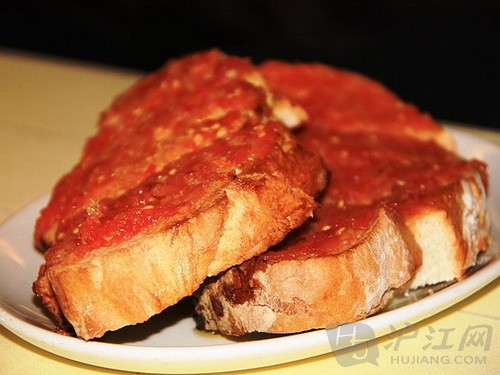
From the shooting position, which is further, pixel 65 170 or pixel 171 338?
pixel 65 170

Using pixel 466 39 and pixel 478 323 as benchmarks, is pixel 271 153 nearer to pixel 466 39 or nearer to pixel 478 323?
pixel 478 323

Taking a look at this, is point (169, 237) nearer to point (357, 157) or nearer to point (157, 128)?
point (157, 128)

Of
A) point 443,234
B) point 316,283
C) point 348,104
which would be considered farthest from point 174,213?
point 348,104

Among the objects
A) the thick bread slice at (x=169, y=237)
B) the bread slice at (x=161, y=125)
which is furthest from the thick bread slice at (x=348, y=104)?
the thick bread slice at (x=169, y=237)

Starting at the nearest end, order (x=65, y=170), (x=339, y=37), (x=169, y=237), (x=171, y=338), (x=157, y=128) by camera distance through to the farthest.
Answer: (x=169, y=237)
(x=171, y=338)
(x=157, y=128)
(x=65, y=170)
(x=339, y=37)

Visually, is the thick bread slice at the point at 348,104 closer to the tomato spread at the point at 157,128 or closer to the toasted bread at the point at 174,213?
the tomato spread at the point at 157,128

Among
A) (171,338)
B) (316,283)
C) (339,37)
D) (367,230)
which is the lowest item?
Answer: (171,338)

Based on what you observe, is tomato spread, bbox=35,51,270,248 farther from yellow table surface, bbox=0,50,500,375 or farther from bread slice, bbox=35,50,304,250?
yellow table surface, bbox=0,50,500,375
